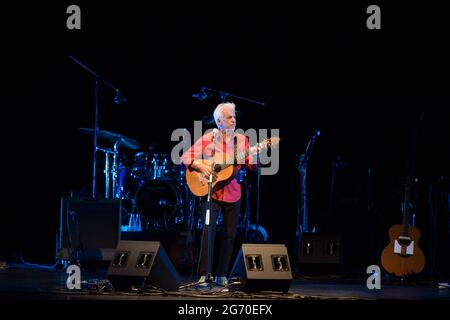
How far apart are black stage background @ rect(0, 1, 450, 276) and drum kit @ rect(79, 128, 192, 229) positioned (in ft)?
2.20

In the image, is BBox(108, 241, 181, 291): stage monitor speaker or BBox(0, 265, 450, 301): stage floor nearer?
BBox(0, 265, 450, 301): stage floor

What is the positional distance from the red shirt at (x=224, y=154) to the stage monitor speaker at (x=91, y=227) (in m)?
2.08

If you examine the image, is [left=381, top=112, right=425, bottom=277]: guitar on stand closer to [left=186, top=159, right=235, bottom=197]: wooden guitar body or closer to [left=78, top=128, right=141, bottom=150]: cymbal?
[left=186, top=159, right=235, bottom=197]: wooden guitar body

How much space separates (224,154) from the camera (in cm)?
699

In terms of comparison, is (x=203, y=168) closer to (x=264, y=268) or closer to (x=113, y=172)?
(x=264, y=268)

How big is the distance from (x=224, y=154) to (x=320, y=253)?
2.25 metres

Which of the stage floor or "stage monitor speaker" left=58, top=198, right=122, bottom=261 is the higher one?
"stage monitor speaker" left=58, top=198, right=122, bottom=261

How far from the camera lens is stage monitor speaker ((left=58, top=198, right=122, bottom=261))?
8.83 metres

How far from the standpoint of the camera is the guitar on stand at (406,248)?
8367 millimetres

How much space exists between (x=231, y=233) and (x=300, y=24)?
11.9ft

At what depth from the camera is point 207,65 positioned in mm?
10000

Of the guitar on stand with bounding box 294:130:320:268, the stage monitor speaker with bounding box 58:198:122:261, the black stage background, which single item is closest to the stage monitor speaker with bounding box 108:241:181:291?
the stage monitor speaker with bounding box 58:198:122:261

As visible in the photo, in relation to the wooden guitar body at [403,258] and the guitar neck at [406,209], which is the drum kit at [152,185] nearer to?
the wooden guitar body at [403,258]
